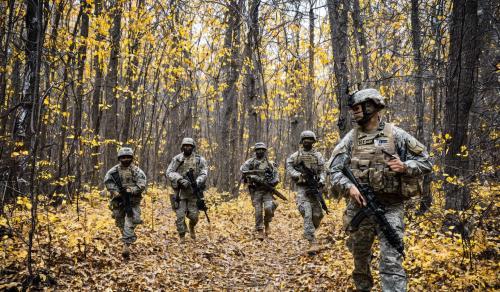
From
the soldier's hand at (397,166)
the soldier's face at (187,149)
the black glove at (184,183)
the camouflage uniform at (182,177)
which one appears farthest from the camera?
the soldier's face at (187,149)

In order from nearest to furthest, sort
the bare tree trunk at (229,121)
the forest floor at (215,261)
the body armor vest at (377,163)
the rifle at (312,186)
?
the body armor vest at (377,163), the forest floor at (215,261), the rifle at (312,186), the bare tree trunk at (229,121)

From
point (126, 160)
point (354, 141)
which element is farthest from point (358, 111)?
point (126, 160)

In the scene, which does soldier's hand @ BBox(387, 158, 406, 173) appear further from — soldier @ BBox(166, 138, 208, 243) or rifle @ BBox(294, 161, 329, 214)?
soldier @ BBox(166, 138, 208, 243)

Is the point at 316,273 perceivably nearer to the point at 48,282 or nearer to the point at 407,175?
the point at 407,175

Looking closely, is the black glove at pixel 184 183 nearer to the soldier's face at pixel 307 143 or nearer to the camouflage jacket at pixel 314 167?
the camouflage jacket at pixel 314 167

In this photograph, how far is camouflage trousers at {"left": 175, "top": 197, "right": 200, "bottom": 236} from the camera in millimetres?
8719

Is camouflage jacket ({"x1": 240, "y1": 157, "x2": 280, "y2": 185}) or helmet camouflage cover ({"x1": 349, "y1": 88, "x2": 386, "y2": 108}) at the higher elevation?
helmet camouflage cover ({"x1": 349, "y1": 88, "x2": 386, "y2": 108})

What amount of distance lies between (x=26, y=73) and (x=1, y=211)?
298cm

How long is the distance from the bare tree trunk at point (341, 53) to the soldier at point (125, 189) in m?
4.18

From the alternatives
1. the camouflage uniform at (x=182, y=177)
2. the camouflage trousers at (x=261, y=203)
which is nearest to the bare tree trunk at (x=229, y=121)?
the camouflage trousers at (x=261, y=203)

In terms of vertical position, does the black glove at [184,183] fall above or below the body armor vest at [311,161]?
below

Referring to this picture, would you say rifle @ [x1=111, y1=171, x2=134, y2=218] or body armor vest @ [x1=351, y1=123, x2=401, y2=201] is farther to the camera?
rifle @ [x1=111, y1=171, x2=134, y2=218]

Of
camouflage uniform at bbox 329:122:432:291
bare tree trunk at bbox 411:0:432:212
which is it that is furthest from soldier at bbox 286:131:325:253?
camouflage uniform at bbox 329:122:432:291

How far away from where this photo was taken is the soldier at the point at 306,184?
7.69m
